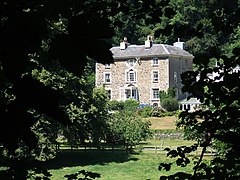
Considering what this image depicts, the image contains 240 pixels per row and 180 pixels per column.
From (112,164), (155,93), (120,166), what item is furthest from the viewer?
(155,93)

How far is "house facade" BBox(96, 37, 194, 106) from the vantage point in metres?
46.2

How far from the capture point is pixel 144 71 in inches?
1855

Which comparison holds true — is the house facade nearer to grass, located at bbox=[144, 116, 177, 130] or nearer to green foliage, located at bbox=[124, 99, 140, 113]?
green foliage, located at bbox=[124, 99, 140, 113]

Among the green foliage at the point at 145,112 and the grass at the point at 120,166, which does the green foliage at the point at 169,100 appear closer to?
the green foliage at the point at 145,112

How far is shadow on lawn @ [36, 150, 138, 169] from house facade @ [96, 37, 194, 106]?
19270 millimetres

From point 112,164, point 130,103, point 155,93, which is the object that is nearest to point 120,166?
point 112,164

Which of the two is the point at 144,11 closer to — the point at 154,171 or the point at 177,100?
the point at 154,171

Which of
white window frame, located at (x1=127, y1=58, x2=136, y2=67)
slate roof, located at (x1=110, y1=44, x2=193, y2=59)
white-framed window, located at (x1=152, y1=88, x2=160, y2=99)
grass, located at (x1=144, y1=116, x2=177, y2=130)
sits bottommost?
grass, located at (x1=144, y1=116, x2=177, y2=130)

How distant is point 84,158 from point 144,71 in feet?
73.9

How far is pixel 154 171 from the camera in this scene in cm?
2092

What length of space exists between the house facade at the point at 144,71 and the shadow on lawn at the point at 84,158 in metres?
19.3

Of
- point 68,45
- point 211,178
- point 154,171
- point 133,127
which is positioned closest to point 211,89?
point 211,178

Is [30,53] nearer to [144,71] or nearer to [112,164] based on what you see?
[112,164]

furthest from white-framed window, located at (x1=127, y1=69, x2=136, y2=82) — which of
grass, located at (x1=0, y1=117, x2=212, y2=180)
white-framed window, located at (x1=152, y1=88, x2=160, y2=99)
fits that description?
grass, located at (x1=0, y1=117, x2=212, y2=180)
